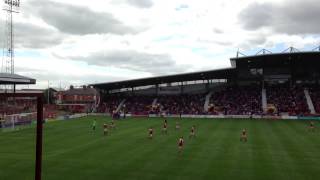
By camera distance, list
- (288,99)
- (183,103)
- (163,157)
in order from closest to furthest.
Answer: (163,157) → (288,99) → (183,103)

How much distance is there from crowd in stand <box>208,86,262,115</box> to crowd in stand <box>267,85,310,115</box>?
3024 mm

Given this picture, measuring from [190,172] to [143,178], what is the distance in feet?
10.8

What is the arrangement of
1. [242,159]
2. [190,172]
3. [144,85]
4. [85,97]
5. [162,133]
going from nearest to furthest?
1. [190,172]
2. [242,159]
3. [162,133]
4. [144,85]
5. [85,97]

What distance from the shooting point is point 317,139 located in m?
44.2

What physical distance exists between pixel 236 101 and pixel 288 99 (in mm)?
10658

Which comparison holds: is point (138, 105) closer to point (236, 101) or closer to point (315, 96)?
point (236, 101)

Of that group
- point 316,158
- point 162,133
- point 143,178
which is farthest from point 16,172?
point 162,133

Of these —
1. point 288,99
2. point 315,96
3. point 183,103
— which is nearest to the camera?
point 315,96

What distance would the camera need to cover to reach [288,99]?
88.3 meters

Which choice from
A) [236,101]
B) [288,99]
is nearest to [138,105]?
[236,101]

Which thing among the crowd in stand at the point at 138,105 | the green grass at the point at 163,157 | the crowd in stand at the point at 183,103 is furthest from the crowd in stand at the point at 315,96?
the green grass at the point at 163,157

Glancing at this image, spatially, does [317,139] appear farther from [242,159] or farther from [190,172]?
[190,172]

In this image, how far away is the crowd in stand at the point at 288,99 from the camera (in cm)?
8356

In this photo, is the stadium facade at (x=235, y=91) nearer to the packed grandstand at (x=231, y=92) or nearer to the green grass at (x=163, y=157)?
the packed grandstand at (x=231, y=92)
